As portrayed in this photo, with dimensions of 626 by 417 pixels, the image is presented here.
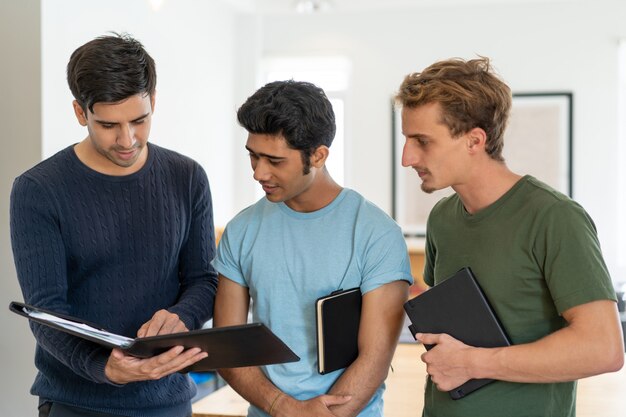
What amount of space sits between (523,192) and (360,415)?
0.60 metres

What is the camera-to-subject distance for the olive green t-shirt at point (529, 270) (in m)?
1.42

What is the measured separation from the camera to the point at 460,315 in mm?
1561

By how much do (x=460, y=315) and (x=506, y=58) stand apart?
4626 mm

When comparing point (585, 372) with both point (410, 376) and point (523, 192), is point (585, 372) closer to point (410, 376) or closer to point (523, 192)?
point (523, 192)

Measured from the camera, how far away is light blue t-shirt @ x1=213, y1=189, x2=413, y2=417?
1.69 metres

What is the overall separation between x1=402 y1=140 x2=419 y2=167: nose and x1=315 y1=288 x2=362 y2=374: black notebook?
0.29 meters

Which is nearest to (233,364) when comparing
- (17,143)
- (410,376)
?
(410,376)

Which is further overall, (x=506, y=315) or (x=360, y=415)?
(x=360, y=415)

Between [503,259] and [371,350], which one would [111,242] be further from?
[503,259]

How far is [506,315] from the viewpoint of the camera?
154cm

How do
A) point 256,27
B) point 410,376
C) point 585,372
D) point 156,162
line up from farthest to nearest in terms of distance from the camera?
point 256,27, point 410,376, point 156,162, point 585,372

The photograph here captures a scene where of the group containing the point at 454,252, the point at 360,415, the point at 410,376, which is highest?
the point at 454,252

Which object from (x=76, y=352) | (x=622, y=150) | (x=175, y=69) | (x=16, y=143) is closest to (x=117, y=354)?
(x=76, y=352)

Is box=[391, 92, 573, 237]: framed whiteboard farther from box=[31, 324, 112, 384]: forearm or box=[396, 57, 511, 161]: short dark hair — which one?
box=[31, 324, 112, 384]: forearm
